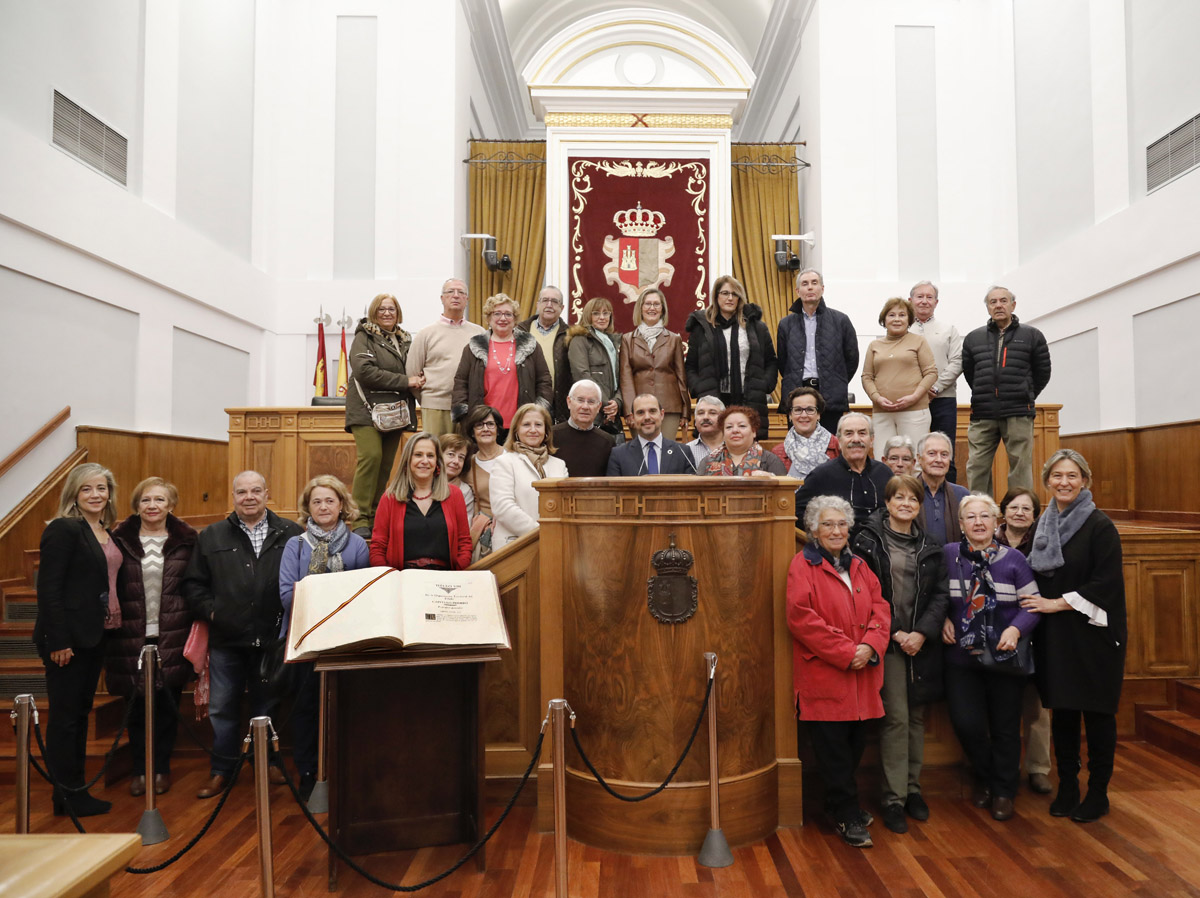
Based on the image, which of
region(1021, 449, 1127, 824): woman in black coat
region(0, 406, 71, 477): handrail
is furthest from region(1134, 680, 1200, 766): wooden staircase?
region(0, 406, 71, 477): handrail

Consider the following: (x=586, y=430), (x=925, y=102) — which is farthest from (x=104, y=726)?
(x=925, y=102)

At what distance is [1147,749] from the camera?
180 inches

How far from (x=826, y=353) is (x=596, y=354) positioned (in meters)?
1.40

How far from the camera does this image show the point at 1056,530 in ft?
12.2

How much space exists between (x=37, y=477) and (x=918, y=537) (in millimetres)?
5515

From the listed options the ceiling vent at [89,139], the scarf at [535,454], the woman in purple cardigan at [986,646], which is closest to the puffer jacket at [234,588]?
the scarf at [535,454]

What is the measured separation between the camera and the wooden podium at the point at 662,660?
3.27 metres

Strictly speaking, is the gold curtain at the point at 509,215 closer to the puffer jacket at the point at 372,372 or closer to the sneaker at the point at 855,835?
the puffer jacket at the point at 372,372

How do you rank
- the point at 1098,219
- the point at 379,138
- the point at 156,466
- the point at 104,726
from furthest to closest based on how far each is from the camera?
the point at 379,138, the point at 1098,219, the point at 156,466, the point at 104,726

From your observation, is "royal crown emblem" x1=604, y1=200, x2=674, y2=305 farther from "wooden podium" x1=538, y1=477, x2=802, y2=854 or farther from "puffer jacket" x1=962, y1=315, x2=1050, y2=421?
"wooden podium" x1=538, y1=477, x2=802, y2=854

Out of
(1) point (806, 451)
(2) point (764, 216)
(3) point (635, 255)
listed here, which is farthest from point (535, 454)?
(2) point (764, 216)

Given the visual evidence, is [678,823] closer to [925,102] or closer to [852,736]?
[852,736]

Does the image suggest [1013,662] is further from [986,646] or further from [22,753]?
[22,753]

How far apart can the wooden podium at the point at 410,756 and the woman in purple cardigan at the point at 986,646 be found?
6.40 feet
